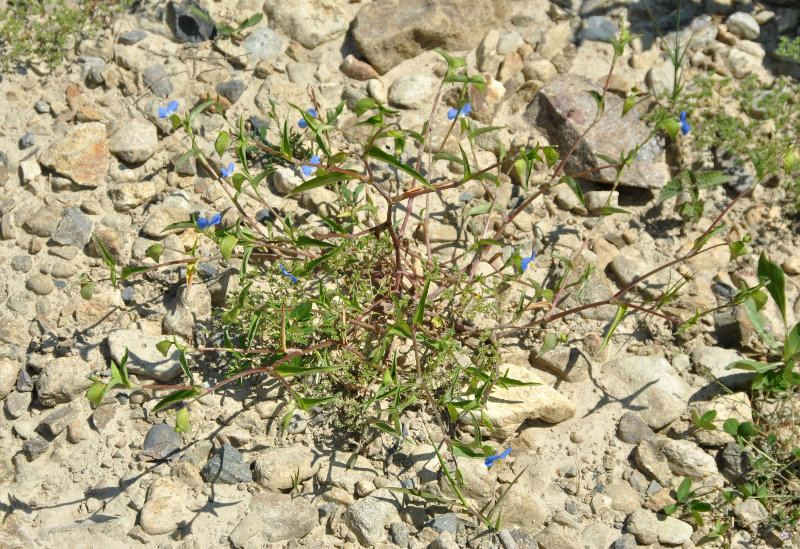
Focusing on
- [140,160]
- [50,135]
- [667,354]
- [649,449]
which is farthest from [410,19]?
[649,449]

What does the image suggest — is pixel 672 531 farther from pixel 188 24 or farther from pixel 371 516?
pixel 188 24

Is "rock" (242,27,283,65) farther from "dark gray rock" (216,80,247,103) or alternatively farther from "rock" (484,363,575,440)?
"rock" (484,363,575,440)

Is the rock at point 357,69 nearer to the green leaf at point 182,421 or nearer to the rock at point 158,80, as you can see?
the rock at point 158,80

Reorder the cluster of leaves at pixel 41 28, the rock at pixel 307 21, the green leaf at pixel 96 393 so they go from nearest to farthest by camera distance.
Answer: the green leaf at pixel 96 393, the cluster of leaves at pixel 41 28, the rock at pixel 307 21

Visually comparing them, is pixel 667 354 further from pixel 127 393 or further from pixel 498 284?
pixel 127 393

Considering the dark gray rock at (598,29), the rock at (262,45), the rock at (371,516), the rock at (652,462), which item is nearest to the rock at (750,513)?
the rock at (652,462)
